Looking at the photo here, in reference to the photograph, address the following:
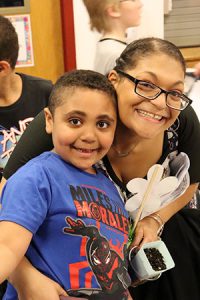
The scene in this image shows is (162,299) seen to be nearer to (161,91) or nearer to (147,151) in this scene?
(147,151)

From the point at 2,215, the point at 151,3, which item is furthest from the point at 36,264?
the point at 151,3

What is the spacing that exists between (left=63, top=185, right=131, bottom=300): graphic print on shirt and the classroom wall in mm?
2483

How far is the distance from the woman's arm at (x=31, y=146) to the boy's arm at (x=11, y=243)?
0.96 feet

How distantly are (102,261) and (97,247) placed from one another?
3 centimetres

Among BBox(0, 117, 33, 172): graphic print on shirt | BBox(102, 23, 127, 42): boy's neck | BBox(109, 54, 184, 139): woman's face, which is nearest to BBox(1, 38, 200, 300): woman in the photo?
BBox(109, 54, 184, 139): woman's face

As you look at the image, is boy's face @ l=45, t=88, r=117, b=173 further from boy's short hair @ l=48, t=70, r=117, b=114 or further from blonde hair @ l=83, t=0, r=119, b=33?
blonde hair @ l=83, t=0, r=119, b=33

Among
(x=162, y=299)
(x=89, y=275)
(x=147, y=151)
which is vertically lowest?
(x=162, y=299)

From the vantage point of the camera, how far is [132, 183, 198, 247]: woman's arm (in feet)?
3.85

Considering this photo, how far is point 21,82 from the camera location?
1.65 meters

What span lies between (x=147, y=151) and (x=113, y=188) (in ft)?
0.59

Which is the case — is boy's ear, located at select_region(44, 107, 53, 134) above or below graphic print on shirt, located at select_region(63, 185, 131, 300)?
above

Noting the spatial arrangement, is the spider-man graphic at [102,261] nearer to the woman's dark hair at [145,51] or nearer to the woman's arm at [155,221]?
the woman's arm at [155,221]

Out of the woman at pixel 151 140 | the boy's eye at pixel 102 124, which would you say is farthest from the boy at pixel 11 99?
the boy's eye at pixel 102 124

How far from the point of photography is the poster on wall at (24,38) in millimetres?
3303
